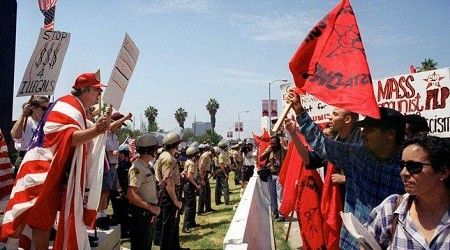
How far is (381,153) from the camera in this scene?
117 inches

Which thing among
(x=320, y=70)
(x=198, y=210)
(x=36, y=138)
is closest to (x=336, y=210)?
(x=320, y=70)

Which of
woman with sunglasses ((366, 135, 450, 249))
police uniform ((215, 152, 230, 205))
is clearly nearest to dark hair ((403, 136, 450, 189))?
woman with sunglasses ((366, 135, 450, 249))

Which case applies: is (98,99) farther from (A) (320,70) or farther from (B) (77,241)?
(A) (320,70)

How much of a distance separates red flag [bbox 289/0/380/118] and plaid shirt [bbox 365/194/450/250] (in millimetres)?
784

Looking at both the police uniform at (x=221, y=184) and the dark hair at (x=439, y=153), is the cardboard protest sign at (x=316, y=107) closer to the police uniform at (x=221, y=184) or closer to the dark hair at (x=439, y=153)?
the dark hair at (x=439, y=153)

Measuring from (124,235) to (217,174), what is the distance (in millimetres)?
6124

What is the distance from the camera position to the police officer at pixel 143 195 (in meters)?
5.40

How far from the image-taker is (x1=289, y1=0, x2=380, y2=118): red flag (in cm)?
318

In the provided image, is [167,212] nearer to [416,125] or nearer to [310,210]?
[310,210]

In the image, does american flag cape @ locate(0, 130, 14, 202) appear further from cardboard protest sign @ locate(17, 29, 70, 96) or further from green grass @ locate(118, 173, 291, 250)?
green grass @ locate(118, 173, 291, 250)

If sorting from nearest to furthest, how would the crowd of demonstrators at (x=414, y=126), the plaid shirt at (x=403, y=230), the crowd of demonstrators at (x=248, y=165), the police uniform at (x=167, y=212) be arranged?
the plaid shirt at (x=403, y=230) < the crowd of demonstrators at (x=414, y=126) < the police uniform at (x=167, y=212) < the crowd of demonstrators at (x=248, y=165)

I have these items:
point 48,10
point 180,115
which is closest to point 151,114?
point 180,115

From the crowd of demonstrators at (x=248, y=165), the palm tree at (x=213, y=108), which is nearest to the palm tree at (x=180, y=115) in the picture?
the palm tree at (x=213, y=108)

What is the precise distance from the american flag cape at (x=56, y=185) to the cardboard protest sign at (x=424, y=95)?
4268 mm
